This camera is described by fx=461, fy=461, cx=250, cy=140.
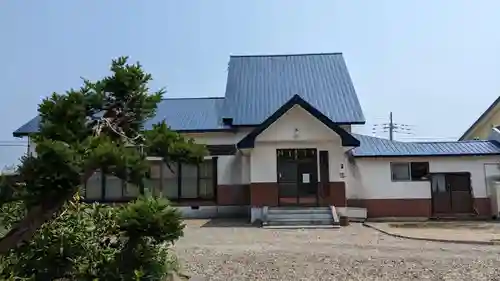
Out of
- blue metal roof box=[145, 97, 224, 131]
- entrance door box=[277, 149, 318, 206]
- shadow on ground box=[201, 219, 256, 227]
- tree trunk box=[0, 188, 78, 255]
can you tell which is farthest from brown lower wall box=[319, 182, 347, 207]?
tree trunk box=[0, 188, 78, 255]

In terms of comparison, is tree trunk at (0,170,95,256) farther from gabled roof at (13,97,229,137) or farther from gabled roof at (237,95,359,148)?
gabled roof at (13,97,229,137)

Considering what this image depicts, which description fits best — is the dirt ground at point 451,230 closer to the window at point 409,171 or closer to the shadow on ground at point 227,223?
the window at point 409,171

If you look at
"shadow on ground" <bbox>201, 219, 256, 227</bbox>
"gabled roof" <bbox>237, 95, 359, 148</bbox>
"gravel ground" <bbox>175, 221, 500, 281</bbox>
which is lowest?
"gravel ground" <bbox>175, 221, 500, 281</bbox>

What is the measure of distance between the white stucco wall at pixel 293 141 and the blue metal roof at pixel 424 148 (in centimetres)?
186

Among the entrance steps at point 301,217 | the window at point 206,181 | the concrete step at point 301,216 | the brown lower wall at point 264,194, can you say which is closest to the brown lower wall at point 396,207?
the entrance steps at point 301,217

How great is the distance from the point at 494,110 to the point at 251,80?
46.2 feet

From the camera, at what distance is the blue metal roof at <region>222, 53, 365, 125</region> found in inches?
806

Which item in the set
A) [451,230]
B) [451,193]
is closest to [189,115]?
[451,193]

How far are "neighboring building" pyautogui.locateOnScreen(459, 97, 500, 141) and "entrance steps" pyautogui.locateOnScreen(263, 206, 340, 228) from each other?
47.3 feet

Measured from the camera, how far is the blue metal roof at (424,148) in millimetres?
19359

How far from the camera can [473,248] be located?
10.9 m

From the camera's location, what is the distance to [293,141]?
18141mm

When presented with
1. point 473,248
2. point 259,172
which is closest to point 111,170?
point 473,248

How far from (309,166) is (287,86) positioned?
5.58m
